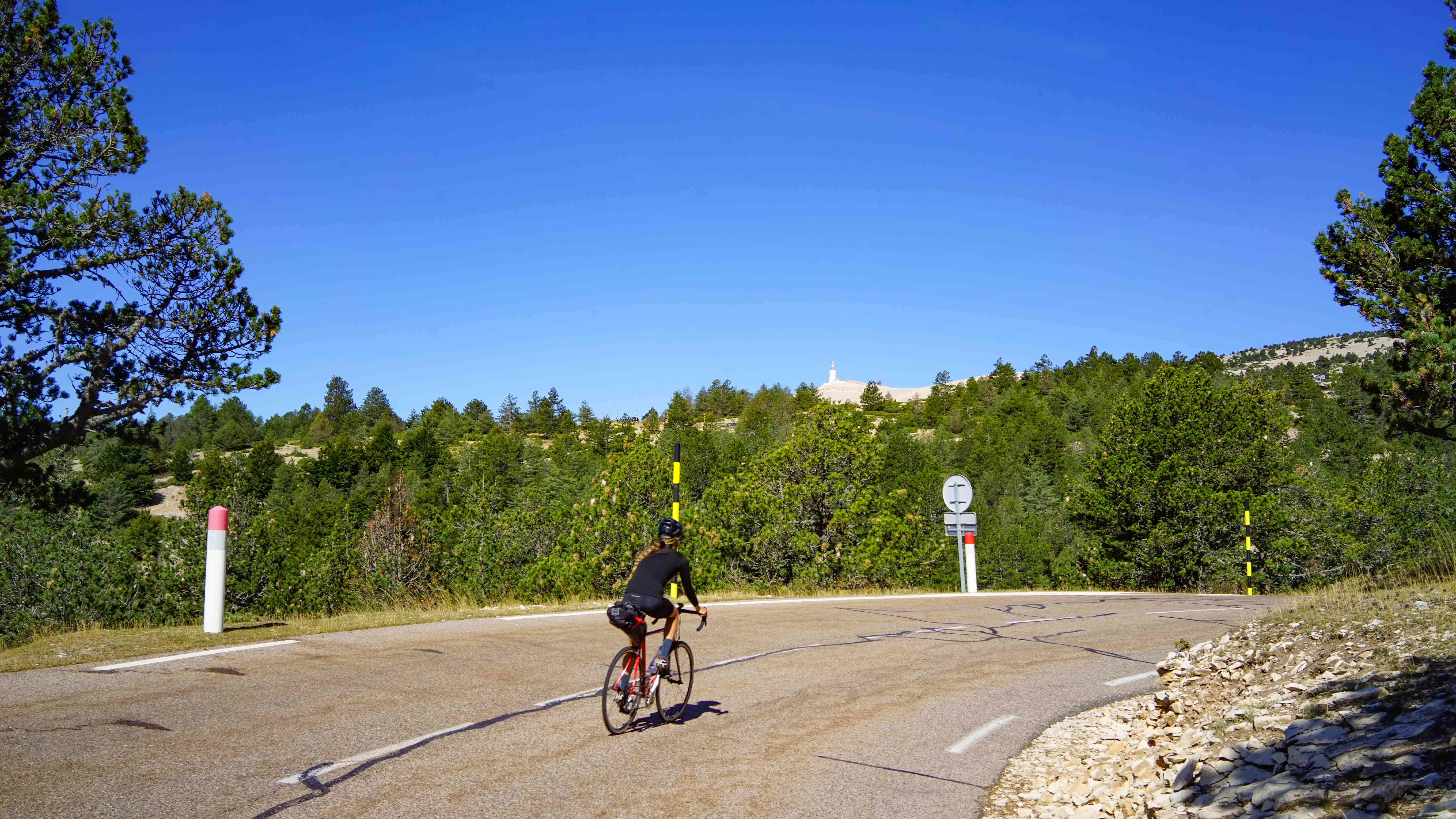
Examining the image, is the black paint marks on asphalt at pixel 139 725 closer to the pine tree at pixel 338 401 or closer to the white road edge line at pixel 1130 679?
the white road edge line at pixel 1130 679

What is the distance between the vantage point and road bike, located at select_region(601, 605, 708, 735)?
21.8 feet

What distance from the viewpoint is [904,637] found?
1202 centimetres

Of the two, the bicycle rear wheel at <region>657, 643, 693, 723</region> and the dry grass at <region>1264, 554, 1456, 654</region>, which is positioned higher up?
the dry grass at <region>1264, 554, 1456, 654</region>

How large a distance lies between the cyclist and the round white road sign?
14.6 m

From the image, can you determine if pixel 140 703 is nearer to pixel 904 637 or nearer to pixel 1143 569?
pixel 904 637

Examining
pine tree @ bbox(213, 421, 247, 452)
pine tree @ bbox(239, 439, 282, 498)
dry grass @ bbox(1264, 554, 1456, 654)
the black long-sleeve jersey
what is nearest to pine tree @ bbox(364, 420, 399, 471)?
pine tree @ bbox(239, 439, 282, 498)

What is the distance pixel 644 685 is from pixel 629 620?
1.84ft

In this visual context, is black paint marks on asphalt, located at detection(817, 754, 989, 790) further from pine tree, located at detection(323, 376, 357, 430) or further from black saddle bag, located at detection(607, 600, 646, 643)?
pine tree, located at detection(323, 376, 357, 430)

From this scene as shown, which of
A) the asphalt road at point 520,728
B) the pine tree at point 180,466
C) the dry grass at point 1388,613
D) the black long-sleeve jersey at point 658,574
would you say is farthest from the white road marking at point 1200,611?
the pine tree at point 180,466

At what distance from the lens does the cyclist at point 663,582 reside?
6.99 m

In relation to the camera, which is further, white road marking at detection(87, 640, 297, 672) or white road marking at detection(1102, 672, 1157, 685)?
white road marking at detection(1102, 672, 1157, 685)

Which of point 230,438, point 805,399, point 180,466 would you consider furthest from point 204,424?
point 805,399

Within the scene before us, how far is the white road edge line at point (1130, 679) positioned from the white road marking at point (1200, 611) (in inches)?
255

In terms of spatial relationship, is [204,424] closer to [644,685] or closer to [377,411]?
[377,411]
